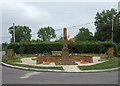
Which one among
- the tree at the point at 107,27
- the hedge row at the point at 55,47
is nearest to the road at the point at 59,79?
the hedge row at the point at 55,47

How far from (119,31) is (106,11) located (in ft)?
57.9

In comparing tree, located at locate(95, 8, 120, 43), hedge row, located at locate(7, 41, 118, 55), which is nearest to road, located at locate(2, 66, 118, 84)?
hedge row, located at locate(7, 41, 118, 55)

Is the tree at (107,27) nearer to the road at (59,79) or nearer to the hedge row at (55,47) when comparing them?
the hedge row at (55,47)

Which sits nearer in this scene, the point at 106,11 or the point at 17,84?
the point at 17,84

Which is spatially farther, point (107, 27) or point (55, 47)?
point (107, 27)

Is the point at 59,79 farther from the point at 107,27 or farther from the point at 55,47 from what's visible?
the point at 107,27

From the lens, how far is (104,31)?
5081cm

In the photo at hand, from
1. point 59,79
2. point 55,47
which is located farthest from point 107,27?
point 59,79

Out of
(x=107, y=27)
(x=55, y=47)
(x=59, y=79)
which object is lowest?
(x=59, y=79)

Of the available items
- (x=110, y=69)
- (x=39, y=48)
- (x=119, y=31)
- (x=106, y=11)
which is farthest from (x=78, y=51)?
(x=106, y=11)

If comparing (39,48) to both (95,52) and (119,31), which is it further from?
(119,31)

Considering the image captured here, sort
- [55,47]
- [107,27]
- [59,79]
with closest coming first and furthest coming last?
[59,79]
[55,47]
[107,27]

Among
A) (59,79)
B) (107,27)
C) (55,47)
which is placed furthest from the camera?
(107,27)

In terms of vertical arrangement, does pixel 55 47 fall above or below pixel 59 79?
above
